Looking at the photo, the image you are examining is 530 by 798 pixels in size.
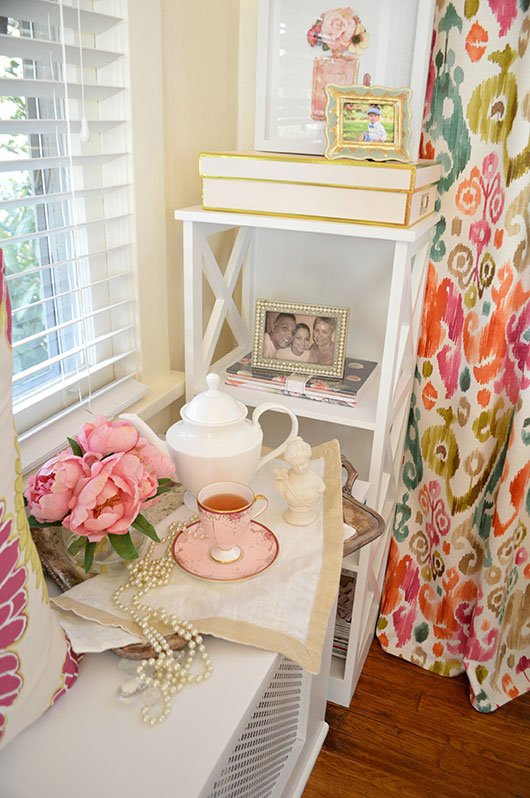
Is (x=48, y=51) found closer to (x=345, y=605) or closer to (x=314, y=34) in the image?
(x=314, y=34)

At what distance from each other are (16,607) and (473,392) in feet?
3.83

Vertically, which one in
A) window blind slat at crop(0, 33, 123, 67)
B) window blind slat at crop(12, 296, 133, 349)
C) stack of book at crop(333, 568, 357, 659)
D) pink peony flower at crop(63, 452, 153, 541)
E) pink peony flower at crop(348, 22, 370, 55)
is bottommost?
stack of book at crop(333, 568, 357, 659)

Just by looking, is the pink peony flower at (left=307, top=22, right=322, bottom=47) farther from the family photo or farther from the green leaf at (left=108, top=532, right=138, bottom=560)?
the green leaf at (left=108, top=532, right=138, bottom=560)

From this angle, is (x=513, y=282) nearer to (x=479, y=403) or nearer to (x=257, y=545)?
(x=479, y=403)

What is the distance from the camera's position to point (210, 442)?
0.97m

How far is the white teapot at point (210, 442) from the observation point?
960mm

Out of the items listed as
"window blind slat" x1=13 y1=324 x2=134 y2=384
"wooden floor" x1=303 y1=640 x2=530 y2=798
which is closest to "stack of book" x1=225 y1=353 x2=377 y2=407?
"window blind slat" x1=13 y1=324 x2=134 y2=384

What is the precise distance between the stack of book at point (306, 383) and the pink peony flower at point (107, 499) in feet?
1.73

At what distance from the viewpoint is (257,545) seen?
3.10 feet

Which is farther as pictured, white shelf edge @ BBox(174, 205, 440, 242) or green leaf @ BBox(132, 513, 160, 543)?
white shelf edge @ BBox(174, 205, 440, 242)

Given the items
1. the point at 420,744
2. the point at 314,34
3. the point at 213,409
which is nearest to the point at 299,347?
the point at 213,409

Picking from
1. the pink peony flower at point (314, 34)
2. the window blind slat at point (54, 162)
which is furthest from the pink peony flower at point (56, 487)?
the pink peony flower at point (314, 34)

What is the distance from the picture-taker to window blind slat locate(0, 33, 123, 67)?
830 mm

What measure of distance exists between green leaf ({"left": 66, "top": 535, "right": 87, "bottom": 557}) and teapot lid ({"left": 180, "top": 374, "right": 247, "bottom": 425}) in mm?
241
